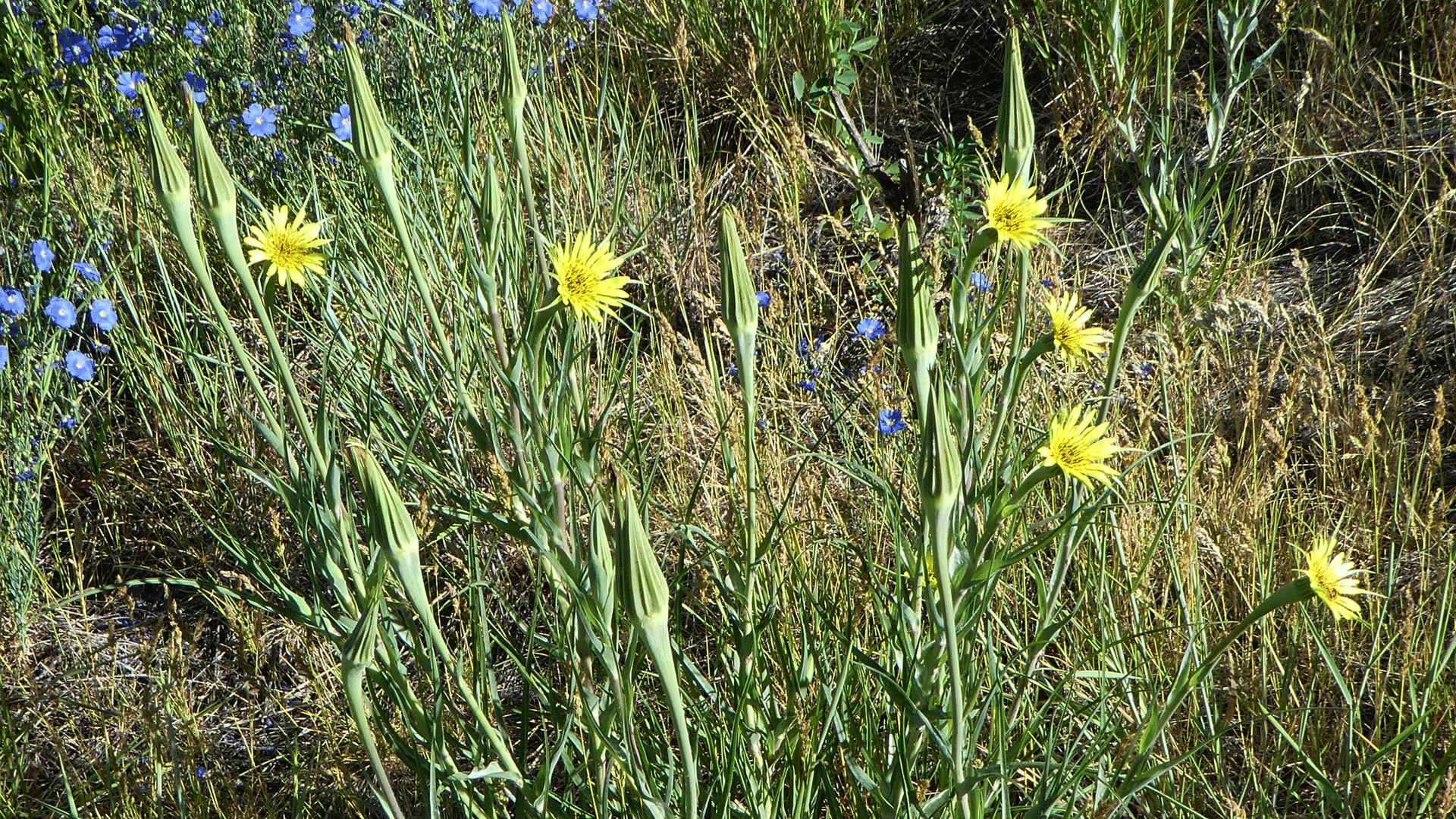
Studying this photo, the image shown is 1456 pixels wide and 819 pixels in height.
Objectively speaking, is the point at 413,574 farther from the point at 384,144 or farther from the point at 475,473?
the point at 475,473

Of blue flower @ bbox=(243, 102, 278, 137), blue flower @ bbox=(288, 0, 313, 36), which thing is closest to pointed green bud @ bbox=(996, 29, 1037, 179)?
blue flower @ bbox=(243, 102, 278, 137)

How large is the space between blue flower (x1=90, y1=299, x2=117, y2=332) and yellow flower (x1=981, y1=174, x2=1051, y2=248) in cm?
199

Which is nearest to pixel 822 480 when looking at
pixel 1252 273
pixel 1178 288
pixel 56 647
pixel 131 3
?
pixel 1178 288

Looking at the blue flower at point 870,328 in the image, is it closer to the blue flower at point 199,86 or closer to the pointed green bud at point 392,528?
the pointed green bud at point 392,528

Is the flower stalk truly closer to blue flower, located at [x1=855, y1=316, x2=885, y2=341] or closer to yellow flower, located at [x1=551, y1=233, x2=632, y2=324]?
yellow flower, located at [x1=551, y1=233, x2=632, y2=324]

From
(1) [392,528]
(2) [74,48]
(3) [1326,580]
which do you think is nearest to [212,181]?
(1) [392,528]

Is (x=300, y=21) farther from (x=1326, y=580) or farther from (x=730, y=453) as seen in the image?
(x=1326, y=580)

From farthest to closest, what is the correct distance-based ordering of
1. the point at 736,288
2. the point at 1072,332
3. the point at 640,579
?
the point at 1072,332
the point at 736,288
the point at 640,579

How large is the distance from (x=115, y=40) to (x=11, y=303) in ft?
3.32

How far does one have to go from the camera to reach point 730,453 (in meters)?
1.46

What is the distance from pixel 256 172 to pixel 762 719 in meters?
2.29

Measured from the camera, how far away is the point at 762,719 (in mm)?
1514

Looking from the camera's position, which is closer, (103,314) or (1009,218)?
(1009,218)

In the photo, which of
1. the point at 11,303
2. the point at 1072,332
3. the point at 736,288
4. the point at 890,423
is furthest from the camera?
the point at 11,303
